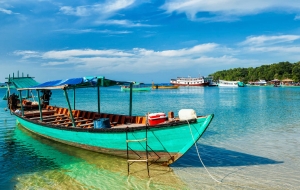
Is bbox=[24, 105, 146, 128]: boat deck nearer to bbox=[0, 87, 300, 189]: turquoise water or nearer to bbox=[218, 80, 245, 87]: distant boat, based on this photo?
bbox=[0, 87, 300, 189]: turquoise water

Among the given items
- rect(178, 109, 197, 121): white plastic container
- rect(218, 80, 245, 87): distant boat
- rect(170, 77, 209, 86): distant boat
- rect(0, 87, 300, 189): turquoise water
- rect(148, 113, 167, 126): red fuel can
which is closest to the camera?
rect(0, 87, 300, 189): turquoise water

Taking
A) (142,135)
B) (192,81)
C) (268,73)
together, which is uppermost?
(268,73)

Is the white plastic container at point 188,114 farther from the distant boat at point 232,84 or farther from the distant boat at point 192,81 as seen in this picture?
the distant boat at point 232,84

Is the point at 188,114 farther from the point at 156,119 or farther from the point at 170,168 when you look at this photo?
the point at 170,168

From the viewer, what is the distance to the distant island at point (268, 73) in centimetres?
12319

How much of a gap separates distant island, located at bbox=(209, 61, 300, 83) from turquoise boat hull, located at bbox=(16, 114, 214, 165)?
417 feet

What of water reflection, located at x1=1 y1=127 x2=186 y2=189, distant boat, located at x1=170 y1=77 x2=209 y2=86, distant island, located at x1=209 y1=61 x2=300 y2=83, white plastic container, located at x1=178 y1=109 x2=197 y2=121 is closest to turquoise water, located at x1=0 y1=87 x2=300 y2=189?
water reflection, located at x1=1 y1=127 x2=186 y2=189

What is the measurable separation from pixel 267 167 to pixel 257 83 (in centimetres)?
13574

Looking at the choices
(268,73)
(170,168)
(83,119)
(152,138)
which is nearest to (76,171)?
(152,138)

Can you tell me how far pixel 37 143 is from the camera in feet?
49.5

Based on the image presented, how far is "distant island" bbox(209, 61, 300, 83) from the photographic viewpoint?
123188 millimetres

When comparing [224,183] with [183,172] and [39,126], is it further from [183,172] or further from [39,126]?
[39,126]

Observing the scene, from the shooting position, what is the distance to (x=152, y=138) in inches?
377

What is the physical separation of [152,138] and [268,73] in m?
144
